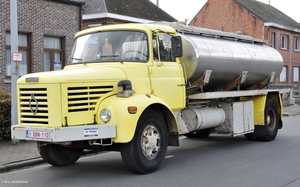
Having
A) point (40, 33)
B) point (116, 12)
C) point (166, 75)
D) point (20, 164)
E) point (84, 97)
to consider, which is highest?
point (116, 12)

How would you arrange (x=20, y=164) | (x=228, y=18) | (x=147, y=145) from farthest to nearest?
(x=228, y=18), (x=20, y=164), (x=147, y=145)

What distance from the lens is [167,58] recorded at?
29.1ft

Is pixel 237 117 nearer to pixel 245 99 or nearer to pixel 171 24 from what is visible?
pixel 245 99

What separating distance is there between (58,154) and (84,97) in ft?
6.07

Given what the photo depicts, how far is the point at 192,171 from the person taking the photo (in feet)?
26.8

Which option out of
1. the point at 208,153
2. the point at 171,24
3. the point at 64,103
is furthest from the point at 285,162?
the point at 64,103

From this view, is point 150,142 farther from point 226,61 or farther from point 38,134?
point 226,61

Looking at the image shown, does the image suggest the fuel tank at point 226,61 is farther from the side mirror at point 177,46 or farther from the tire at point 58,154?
the tire at point 58,154

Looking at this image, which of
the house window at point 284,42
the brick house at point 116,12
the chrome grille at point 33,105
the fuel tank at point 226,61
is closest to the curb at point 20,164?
the chrome grille at point 33,105

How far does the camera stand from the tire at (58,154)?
8.39 m

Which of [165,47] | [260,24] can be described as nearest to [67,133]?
[165,47]

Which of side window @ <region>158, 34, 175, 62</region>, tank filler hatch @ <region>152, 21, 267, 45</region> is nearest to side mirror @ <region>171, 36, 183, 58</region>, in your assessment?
side window @ <region>158, 34, 175, 62</region>

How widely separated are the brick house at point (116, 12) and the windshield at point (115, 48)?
48.2 ft

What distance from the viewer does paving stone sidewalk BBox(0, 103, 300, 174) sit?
29.3ft
